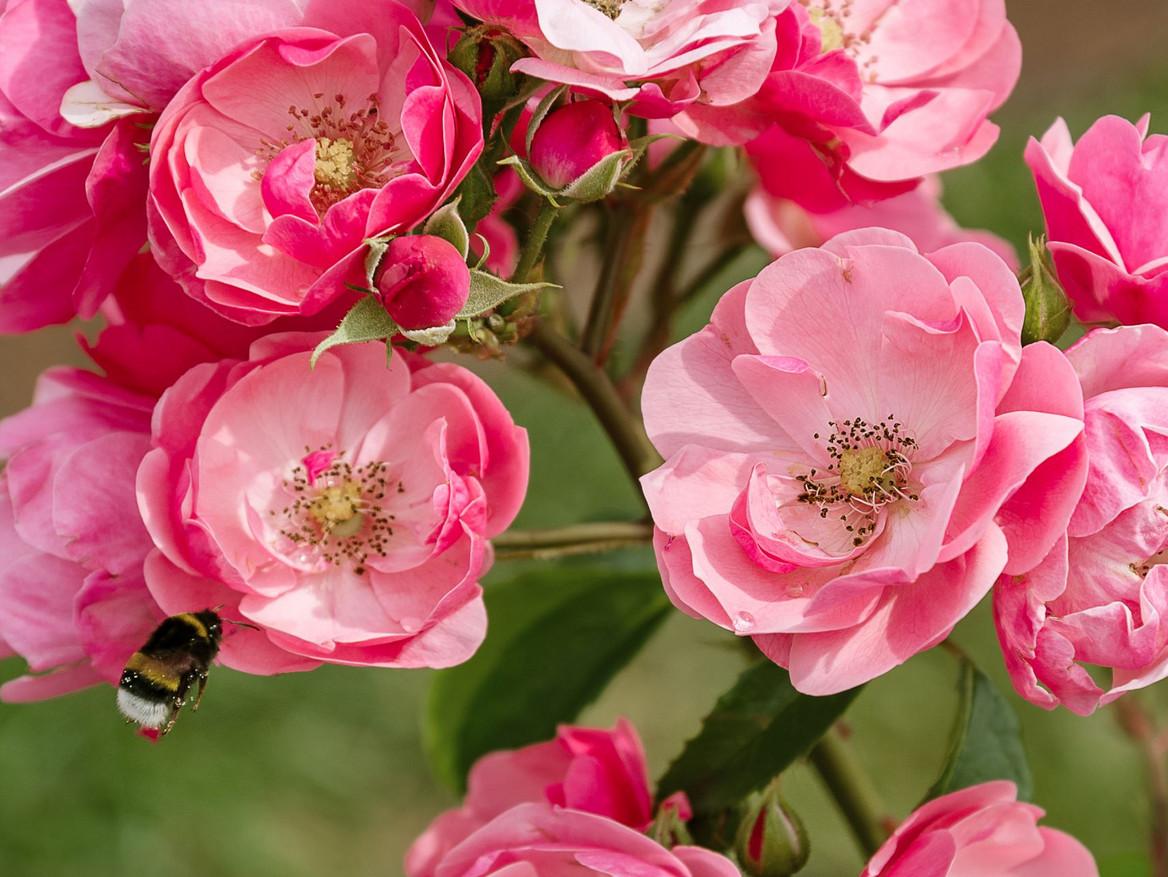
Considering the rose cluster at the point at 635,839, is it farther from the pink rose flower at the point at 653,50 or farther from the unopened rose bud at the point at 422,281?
the pink rose flower at the point at 653,50

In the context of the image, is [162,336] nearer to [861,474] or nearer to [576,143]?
[576,143]

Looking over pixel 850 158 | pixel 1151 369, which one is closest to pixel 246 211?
pixel 850 158

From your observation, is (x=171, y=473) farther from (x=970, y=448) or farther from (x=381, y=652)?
(x=970, y=448)

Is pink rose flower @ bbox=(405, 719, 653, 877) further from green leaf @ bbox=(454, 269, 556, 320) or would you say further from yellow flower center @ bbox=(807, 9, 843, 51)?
yellow flower center @ bbox=(807, 9, 843, 51)

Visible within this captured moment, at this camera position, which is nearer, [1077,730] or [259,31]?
[259,31]

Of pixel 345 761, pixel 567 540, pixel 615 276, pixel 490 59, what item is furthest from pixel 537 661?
pixel 345 761
